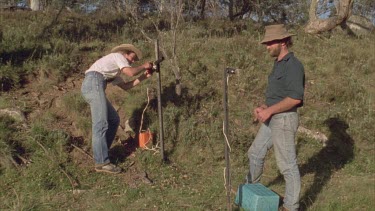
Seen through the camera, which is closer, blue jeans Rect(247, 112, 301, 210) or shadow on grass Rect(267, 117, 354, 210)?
blue jeans Rect(247, 112, 301, 210)

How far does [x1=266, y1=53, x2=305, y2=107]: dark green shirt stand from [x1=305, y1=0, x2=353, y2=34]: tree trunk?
24.4 ft

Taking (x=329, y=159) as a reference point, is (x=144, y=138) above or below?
above

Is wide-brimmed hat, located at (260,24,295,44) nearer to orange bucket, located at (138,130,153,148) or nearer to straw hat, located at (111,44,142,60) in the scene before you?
straw hat, located at (111,44,142,60)

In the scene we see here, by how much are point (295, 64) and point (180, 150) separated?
273 cm

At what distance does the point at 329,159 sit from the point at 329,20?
6.03 metres

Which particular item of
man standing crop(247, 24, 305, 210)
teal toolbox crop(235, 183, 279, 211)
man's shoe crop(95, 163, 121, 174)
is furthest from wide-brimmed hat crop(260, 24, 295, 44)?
man's shoe crop(95, 163, 121, 174)

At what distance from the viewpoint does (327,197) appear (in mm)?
5418

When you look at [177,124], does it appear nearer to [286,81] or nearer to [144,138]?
[144,138]

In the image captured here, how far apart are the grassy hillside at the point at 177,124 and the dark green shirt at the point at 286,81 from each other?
1.41 metres

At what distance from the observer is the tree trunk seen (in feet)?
38.1

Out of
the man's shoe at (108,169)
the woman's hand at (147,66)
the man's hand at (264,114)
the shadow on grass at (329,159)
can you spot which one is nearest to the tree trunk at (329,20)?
the shadow on grass at (329,159)

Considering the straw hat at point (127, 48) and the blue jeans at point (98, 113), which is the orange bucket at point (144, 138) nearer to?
the blue jeans at point (98, 113)

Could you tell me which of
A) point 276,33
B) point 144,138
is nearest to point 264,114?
point 276,33

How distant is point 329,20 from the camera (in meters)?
11.8
